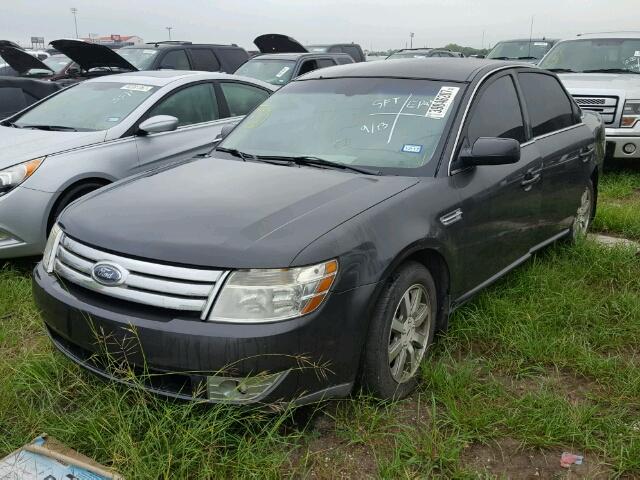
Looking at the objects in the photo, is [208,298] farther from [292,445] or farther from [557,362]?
[557,362]

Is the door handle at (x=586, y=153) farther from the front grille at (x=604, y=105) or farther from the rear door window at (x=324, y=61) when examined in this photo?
the rear door window at (x=324, y=61)

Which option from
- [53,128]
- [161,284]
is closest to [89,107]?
[53,128]

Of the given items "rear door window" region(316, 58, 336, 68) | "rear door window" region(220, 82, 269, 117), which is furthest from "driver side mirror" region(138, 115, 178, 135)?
"rear door window" region(316, 58, 336, 68)

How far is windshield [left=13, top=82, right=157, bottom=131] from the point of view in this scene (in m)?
5.26

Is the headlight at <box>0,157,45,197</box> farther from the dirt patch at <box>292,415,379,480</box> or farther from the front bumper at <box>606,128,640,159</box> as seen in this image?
the front bumper at <box>606,128,640,159</box>

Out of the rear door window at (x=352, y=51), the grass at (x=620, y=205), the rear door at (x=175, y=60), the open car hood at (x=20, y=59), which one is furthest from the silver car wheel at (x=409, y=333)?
the rear door window at (x=352, y=51)

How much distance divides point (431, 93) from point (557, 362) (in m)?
1.60

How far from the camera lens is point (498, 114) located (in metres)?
3.78

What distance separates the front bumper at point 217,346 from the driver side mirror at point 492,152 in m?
1.08

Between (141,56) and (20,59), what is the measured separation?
2406mm

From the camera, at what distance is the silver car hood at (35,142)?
14.9 feet

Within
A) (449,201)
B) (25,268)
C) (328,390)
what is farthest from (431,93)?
(25,268)

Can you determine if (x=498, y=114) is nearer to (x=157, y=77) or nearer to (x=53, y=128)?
(x=157, y=77)

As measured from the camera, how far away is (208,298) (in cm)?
234
